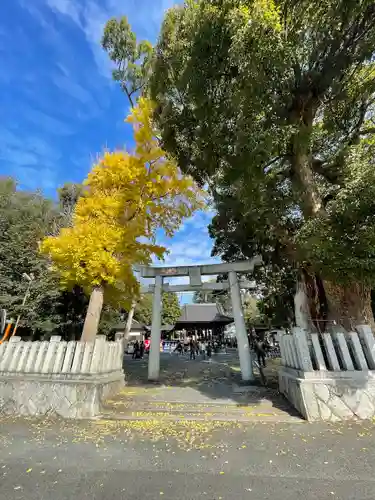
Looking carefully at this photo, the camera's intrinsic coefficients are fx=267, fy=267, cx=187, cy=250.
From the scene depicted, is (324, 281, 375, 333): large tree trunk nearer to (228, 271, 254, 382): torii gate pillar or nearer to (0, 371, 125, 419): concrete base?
(228, 271, 254, 382): torii gate pillar

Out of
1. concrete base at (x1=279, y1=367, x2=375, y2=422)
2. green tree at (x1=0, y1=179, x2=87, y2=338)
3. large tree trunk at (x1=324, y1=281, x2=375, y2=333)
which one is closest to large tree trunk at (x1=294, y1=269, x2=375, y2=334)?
large tree trunk at (x1=324, y1=281, x2=375, y2=333)

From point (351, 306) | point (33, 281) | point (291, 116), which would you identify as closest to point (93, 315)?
point (33, 281)

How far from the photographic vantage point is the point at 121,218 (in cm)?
920

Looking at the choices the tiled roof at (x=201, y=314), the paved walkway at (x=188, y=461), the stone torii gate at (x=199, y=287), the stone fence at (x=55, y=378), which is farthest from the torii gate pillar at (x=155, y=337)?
the tiled roof at (x=201, y=314)

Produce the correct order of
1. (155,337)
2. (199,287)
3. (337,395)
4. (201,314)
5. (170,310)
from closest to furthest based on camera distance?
(337,395), (155,337), (199,287), (201,314), (170,310)

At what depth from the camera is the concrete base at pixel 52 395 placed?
515cm

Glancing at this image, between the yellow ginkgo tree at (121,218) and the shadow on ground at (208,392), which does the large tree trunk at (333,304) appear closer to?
the shadow on ground at (208,392)

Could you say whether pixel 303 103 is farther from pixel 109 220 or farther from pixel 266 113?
pixel 109 220

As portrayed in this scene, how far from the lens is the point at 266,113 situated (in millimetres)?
5895

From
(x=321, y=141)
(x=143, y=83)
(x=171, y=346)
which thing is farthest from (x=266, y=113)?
(x=171, y=346)

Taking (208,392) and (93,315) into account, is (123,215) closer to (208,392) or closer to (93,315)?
(93,315)

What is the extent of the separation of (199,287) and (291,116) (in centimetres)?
606

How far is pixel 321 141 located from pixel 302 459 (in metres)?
7.24

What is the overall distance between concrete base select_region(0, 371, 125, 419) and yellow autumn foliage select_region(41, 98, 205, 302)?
Answer: 313 cm
